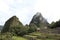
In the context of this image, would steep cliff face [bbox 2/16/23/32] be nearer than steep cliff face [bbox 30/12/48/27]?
Yes

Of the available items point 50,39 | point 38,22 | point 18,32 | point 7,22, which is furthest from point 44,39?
point 38,22

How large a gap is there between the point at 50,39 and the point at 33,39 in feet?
16.2

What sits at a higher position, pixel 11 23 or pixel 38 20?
pixel 38 20

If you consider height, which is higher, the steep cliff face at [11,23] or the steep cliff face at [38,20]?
the steep cliff face at [38,20]

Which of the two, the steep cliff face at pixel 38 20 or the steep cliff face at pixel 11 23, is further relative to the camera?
the steep cliff face at pixel 38 20

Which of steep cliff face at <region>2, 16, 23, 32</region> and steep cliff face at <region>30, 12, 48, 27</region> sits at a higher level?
steep cliff face at <region>30, 12, 48, 27</region>

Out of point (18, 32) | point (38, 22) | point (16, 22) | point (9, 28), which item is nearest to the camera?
point (18, 32)

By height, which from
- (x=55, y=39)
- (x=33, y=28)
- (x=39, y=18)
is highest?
(x=39, y=18)

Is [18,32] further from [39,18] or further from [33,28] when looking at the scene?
[39,18]

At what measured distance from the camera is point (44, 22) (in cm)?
11650

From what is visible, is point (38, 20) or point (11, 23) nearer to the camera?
point (11, 23)

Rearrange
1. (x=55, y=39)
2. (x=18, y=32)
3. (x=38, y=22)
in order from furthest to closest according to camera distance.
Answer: (x=38, y=22) → (x=18, y=32) → (x=55, y=39)

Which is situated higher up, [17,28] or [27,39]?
[17,28]

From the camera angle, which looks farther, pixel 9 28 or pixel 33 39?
pixel 9 28
